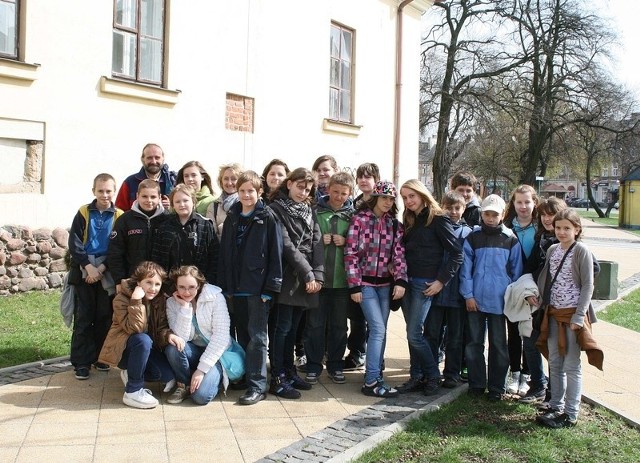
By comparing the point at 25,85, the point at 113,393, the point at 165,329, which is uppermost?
the point at 25,85

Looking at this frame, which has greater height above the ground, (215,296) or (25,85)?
(25,85)

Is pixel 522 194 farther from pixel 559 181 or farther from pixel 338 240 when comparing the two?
pixel 559 181

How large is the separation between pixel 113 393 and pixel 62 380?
0.57 m

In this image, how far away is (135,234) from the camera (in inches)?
A: 218

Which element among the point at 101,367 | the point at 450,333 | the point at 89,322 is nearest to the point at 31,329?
the point at 101,367

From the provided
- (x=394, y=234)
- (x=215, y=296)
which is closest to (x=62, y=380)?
(x=215, y=296)

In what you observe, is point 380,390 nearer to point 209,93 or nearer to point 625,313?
point 625,313

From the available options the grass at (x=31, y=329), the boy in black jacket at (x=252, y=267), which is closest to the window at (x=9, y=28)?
the grass at (x=31, y=329)

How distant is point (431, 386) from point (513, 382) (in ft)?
2.55

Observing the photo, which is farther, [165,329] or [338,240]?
[338,240]

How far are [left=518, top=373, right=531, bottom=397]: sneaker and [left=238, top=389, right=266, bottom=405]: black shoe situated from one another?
2.14 m

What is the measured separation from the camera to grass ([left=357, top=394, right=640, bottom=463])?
4.38m

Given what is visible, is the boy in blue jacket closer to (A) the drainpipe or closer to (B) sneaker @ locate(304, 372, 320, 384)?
(B) sneaker @ locate(304, 372, 320, 384)

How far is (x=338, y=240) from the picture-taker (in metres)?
5.70
